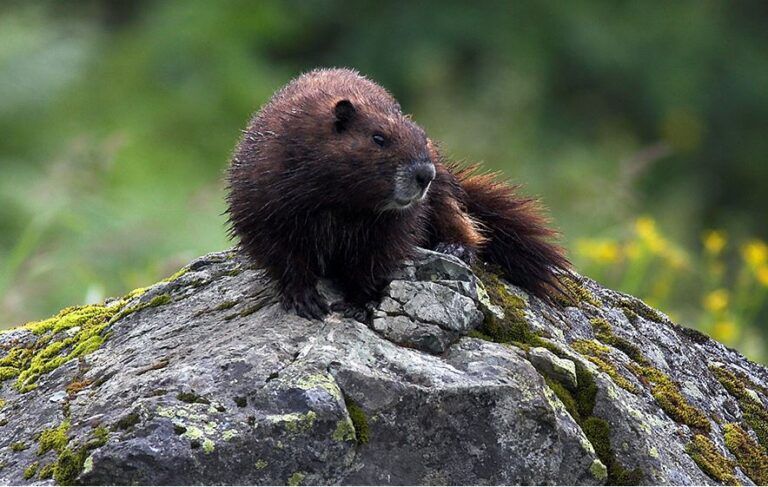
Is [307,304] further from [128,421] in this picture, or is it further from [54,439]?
[54,439]

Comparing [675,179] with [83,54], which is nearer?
[83,54]

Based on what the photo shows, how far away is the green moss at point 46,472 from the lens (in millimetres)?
3910

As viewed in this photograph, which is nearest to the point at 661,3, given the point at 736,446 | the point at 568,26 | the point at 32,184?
the point at 568,26

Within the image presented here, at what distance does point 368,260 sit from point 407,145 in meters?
0.43

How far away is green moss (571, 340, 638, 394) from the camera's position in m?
4.47

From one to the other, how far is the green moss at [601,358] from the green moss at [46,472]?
6.05ft

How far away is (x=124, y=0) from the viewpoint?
57.2ft

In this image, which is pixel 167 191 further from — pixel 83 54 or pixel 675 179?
pixel 675 179

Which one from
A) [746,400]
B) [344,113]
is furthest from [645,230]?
[344,113]

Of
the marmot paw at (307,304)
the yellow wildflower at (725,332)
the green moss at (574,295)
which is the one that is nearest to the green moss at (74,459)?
the marmot paw at (307,304)

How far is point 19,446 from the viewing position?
4160 mm

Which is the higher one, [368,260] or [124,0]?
[124,0]

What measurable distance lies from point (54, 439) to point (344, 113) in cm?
146

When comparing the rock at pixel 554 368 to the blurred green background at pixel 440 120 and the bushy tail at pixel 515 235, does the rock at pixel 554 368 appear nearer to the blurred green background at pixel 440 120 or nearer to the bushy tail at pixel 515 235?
the bushy tail at pixel 515 235
